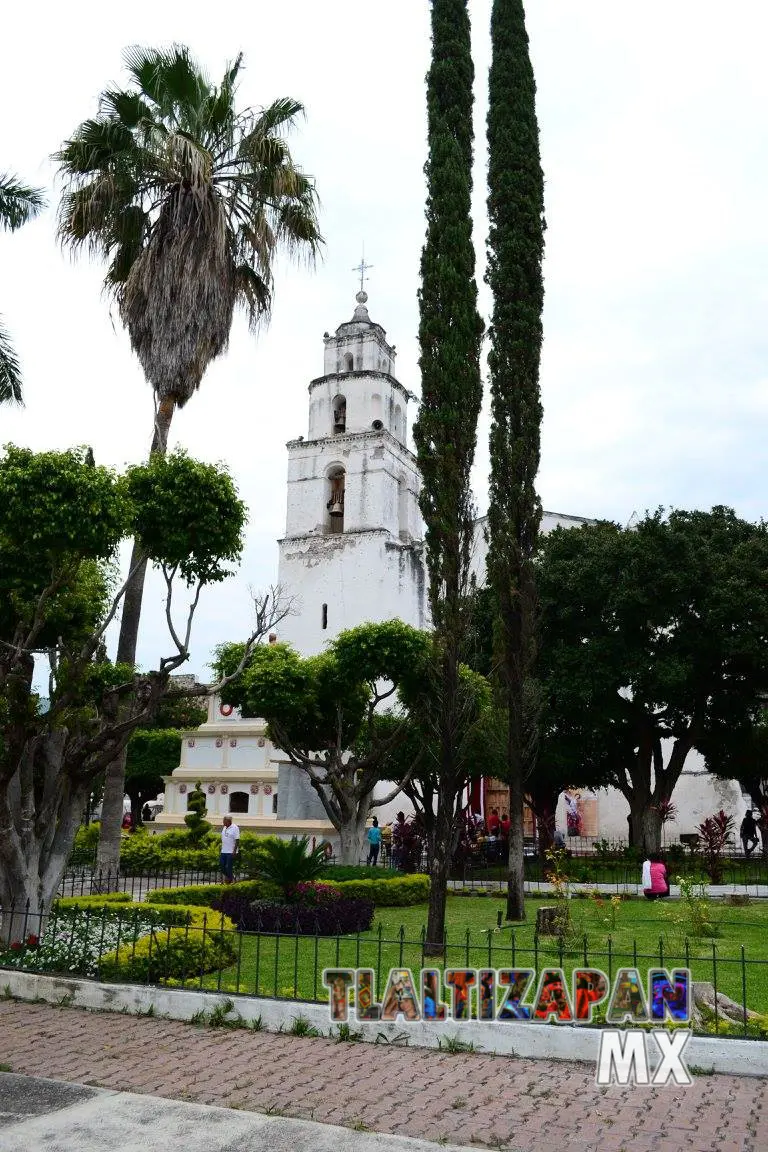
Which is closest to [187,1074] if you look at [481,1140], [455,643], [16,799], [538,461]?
[481,1140]

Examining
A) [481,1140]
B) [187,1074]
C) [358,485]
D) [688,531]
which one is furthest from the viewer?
[358,485]

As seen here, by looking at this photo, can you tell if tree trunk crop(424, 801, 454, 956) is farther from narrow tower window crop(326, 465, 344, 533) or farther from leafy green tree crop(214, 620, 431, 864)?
narrow tower window crop(326, 465, 344, 533)

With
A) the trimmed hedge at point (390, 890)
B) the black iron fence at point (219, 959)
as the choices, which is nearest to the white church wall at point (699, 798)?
the trimmed hedge at point (390, 890)

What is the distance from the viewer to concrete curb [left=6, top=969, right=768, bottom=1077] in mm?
6320

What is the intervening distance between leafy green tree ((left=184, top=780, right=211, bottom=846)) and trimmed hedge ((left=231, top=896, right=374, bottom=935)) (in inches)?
423

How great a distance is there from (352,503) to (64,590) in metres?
26.2

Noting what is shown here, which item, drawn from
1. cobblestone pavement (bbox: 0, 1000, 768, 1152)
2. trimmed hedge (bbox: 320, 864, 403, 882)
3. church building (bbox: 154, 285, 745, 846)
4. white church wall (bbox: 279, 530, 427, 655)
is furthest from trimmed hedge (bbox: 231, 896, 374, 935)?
white church wall (bbox: 279, 530, 427, 655)

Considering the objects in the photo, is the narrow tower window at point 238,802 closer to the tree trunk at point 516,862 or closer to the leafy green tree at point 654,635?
the leafy green tree at point 654,635

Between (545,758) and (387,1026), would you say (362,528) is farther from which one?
(387,1026)

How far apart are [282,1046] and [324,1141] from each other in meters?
1.97

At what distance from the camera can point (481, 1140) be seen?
5125 mm

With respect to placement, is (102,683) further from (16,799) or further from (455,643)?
(455,643)

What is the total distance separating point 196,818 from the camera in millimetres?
22891

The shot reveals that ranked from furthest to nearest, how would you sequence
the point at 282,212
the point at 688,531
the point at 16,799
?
the point at 688,531 → the point at 282,212 → the point at 16,799
